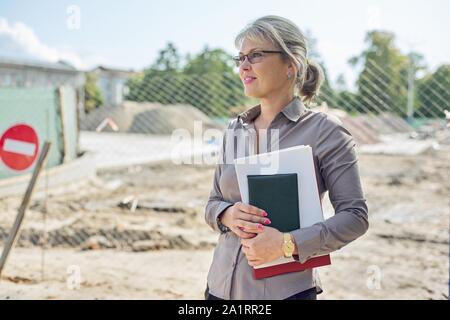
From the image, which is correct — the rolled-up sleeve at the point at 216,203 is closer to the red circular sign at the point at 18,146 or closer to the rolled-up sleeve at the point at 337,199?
the rolled-up sleeve at the point at 337,199

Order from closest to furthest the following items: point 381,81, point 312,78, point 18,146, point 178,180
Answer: point 312,78, point 18,146, point 381,81, point 178,180

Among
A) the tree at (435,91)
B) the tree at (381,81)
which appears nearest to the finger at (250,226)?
the tree at (435,91)

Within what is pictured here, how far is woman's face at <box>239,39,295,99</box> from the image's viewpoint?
1.64m

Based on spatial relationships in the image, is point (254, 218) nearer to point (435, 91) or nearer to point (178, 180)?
point (435, 91)

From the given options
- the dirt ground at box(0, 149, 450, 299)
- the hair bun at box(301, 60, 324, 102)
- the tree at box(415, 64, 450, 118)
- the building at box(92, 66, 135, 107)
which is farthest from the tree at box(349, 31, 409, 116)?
the building at box(92, 66, 135, 107)

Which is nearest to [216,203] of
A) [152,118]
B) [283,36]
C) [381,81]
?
[283,36]

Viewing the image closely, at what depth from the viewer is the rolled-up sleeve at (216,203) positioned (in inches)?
67.1

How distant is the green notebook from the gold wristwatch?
4cm

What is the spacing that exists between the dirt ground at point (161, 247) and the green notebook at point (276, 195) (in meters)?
1.01

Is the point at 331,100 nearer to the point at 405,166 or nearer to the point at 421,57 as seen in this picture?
the point at 421,57

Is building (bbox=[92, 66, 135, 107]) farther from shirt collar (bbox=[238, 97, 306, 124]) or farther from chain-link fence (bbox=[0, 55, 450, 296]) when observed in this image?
shirt collar (bbox=[238, 97, 306, 124])

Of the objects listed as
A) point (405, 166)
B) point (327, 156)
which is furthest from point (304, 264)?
point (405, 166)

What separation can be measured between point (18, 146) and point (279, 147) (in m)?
2.82

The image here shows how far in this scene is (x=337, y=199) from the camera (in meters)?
1.55
